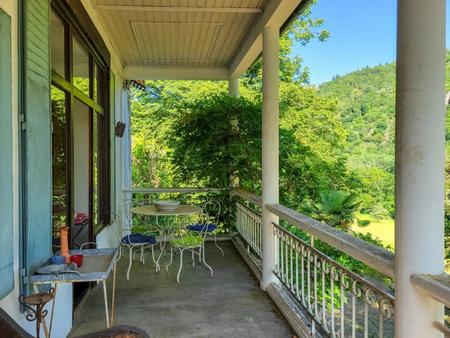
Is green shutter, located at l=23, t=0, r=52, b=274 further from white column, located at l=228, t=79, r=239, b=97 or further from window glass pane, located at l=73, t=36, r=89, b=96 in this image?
white column, located at l=228, t=79, r=239, b=97

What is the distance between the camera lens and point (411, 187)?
148cm

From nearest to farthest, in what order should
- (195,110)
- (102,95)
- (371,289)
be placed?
(371,289)
(102,95)
(195,110)

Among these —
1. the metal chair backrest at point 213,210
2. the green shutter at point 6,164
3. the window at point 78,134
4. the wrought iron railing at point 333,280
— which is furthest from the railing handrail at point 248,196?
the green shutter at point 6,164

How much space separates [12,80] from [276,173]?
2.61 metres

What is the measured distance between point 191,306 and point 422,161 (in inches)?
102

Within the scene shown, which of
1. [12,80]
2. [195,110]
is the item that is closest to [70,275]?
[12,80]

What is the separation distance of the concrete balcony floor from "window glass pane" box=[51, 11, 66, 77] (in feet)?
6.46

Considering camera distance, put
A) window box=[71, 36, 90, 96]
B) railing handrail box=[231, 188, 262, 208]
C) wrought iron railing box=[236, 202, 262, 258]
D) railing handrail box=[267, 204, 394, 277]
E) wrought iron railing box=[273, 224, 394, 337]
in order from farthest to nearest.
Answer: wrought iron railing box=[236, 202, 262, 258] < railing handrail box=[231, 188, 262, 208] < window box=[71, 36, 90, 96] < wrought iron railing box=[273, 224, 394, 337] < railing handrail box=[267, 204, 394, 277]

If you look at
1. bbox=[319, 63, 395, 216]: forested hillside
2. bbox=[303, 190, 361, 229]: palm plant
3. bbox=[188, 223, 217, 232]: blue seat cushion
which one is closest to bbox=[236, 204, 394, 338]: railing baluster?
bbox=[188, 223, 217, 232]: blue seat cushion

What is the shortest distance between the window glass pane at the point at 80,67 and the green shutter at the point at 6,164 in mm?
1562

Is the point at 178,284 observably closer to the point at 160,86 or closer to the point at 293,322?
the point at 293,322

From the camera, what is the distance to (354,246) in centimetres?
193

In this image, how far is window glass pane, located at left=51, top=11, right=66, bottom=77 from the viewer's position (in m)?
2.80

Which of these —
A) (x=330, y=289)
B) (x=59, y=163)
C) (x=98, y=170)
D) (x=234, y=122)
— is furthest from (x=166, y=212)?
(x=330, y=289)
